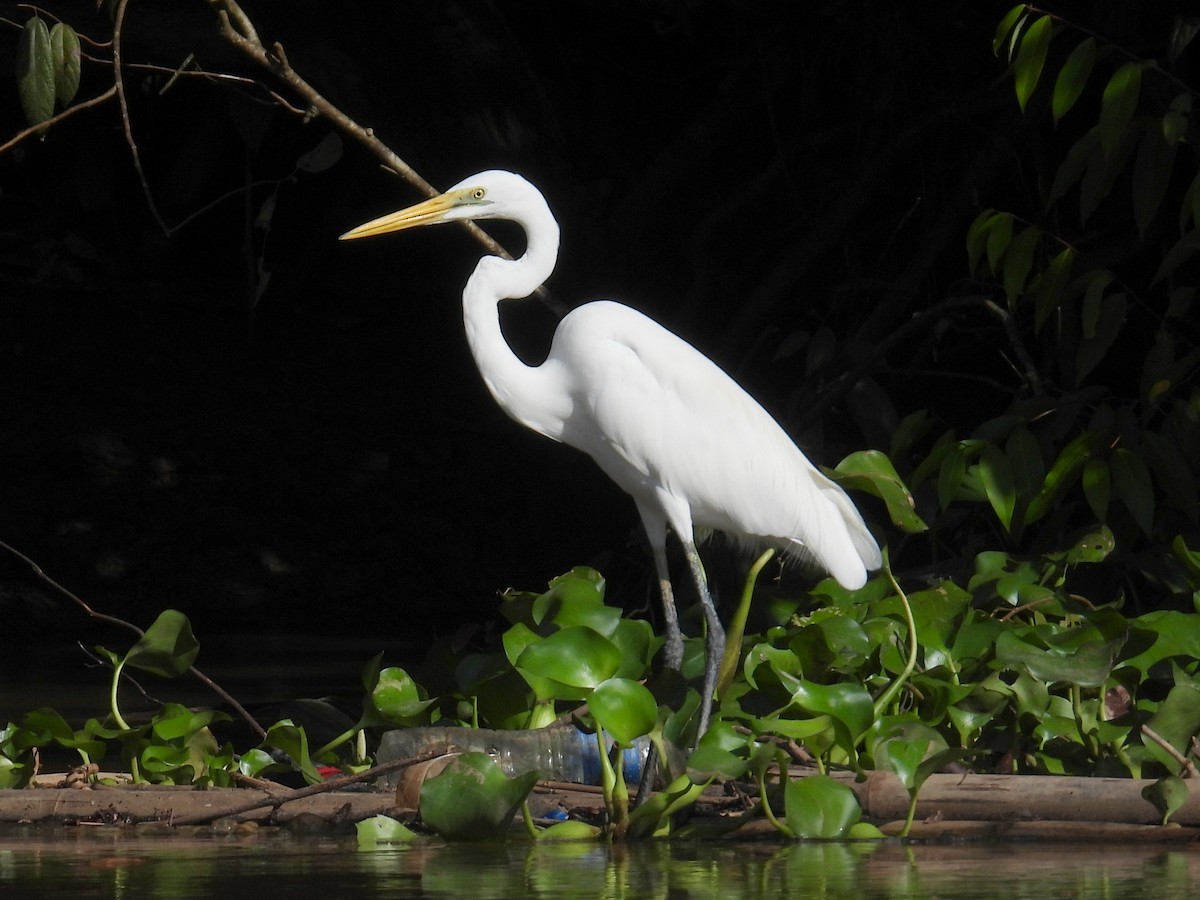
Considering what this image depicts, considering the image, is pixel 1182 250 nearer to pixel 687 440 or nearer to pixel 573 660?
pixel 687 440

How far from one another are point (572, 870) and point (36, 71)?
69.0 inches

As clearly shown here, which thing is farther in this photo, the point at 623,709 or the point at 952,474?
the point at 952,474

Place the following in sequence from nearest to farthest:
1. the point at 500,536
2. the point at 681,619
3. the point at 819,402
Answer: the point at 681,619 → the point at 819,402 → the point at 500,536

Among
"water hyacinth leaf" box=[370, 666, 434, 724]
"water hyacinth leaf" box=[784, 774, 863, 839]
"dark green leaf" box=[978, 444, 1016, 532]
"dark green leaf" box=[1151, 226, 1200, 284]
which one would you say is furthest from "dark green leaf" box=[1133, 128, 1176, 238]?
"water hyacinth leaf" box=[370, 666, 434, 724]

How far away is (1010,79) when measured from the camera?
4840 millimetres

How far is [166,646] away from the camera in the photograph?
9.83 feet

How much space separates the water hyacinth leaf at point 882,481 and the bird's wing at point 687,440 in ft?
0.64

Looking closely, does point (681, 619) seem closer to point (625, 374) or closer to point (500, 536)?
point (625, 374)

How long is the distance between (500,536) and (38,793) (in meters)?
4.79

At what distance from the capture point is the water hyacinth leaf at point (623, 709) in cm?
245

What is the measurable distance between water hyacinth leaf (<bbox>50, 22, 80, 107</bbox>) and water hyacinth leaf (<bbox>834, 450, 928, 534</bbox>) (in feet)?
5.24

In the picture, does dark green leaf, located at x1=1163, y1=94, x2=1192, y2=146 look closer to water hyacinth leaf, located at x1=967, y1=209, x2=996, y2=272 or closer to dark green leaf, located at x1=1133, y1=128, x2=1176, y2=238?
dark green leaf, located at x1=1133, y1=128, x2=1176, y2=238

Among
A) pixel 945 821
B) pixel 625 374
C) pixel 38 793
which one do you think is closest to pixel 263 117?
pixel 625 374

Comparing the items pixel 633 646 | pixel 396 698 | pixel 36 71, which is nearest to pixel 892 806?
pixel 633 646
